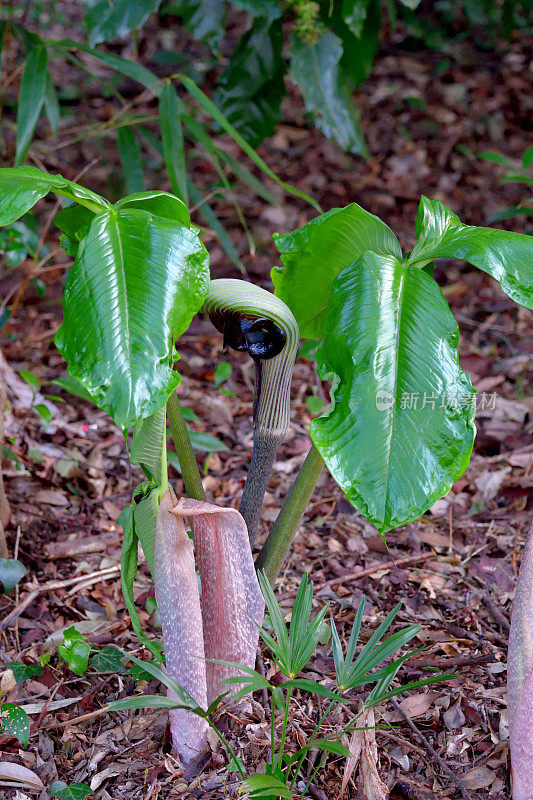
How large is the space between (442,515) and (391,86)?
228 cm

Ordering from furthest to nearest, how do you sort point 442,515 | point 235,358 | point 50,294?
point 50,294
point 235,358
point 442,515

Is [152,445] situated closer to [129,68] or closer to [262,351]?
[262,351]

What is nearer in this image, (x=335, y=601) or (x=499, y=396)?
Result: (x=335, y=601)

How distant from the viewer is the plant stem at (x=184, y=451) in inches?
40.2

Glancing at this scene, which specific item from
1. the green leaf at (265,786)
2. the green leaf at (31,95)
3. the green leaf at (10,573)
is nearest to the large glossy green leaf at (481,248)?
the green leaf at (265,786)

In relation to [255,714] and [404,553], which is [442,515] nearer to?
[404,553]

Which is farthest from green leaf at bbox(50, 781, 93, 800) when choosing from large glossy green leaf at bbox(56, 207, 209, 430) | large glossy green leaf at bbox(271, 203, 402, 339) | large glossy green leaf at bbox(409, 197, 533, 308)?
large glossy green leaf at bbox(409, 197, 533, 308)

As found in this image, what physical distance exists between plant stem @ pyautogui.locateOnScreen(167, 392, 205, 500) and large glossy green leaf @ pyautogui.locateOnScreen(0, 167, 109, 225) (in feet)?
0.94

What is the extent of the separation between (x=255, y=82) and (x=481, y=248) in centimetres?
146

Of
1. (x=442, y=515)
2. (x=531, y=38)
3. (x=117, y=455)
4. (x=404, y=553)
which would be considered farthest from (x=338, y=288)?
(x=531, y=38)

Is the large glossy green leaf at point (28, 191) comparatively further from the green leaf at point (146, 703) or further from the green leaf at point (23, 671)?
the green leaf at point (23, 671)

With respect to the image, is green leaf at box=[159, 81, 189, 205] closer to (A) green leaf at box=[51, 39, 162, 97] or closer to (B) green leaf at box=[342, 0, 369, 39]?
(A) green leaf at box=[51, 39, 162, 97]

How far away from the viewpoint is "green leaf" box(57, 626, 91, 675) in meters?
1.15

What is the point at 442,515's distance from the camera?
163cm
